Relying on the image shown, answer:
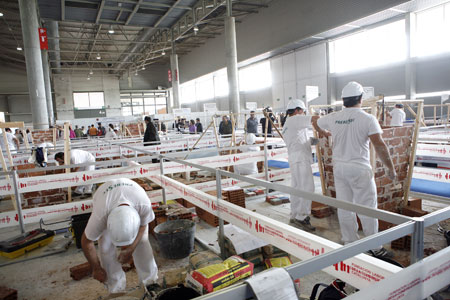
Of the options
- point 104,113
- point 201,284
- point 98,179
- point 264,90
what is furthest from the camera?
point 104,113

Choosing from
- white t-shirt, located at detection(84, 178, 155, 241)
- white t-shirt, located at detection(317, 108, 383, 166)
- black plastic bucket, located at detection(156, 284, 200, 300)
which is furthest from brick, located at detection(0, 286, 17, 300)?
white t-shirt, located at detection(317, 108, 383, 166)

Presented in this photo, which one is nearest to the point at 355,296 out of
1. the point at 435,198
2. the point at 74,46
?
the point at 435,198

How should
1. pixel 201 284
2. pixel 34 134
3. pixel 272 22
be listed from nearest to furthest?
pixel 201 284, pixel 34 134, pixel 272 22

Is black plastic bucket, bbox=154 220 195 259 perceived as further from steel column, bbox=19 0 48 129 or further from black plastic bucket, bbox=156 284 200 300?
steel column, bbox=19 0 48 129

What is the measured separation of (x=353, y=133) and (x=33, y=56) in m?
14.7

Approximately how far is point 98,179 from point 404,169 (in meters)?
5.02

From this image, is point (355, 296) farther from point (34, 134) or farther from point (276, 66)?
point (276, 66)

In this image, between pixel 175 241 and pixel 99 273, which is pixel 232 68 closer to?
pixel 175 241

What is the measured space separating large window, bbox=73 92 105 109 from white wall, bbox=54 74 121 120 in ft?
1.38

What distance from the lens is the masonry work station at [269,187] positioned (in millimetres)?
2133

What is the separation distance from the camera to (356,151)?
3.57m

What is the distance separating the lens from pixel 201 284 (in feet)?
7.26

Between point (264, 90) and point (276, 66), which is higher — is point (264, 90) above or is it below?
below

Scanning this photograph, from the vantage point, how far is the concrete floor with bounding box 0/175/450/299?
3.44 m
